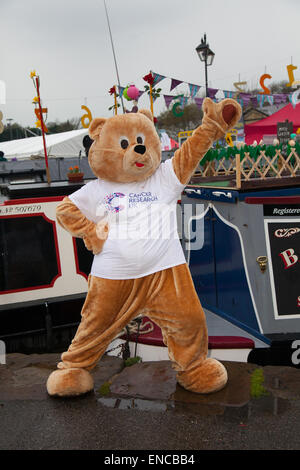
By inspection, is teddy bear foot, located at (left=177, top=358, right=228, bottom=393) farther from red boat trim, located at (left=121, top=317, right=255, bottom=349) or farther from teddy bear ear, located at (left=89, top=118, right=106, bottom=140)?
teddy bear ear, located at (left=89, top=118, right=106, bottom=140)

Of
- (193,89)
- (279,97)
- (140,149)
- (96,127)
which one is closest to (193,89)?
(193,89)

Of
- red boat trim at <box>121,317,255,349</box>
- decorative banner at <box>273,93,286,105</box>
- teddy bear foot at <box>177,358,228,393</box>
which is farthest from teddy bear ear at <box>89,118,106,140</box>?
decorative banner at <box>273,93,286,105</box>

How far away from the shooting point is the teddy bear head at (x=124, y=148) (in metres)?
2.83

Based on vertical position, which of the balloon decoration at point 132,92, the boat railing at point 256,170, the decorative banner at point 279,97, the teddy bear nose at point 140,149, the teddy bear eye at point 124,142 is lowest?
the boat railing at point 256,170

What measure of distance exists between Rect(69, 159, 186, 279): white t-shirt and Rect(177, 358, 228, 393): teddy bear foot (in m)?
0.73

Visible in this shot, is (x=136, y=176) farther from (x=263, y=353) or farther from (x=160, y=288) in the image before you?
(x=263, y=353)

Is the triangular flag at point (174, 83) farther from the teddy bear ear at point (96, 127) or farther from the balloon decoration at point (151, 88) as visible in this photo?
the teddy bear ear at point (96, 127)

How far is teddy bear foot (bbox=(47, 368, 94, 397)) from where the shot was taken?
9.78ft

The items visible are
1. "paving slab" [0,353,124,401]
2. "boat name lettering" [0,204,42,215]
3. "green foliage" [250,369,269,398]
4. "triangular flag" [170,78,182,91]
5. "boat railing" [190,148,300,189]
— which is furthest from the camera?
"triangular flag" [170,78,182,91]

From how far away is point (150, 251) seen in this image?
2914 millimetres

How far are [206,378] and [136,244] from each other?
1.01m

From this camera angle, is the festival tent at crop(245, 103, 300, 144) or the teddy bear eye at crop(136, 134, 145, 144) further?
the festival tent at crop(245, 103, 300, 144)

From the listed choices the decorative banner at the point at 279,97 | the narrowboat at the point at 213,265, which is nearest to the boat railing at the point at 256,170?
the narrowboat at the point at 213,265

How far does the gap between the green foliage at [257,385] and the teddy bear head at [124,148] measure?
163 centimetres
